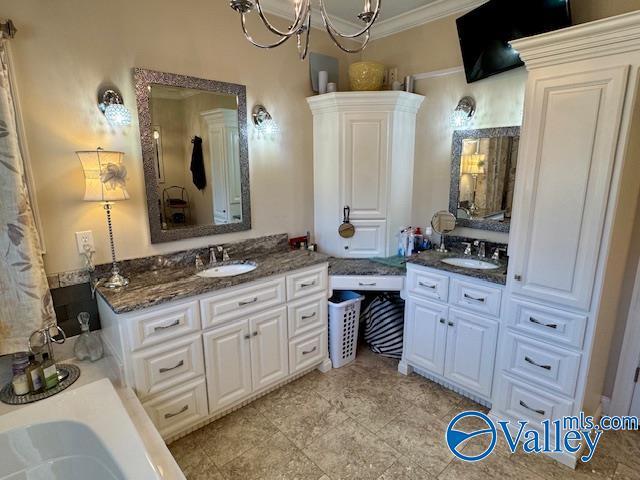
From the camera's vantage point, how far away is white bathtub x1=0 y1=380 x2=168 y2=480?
147cm

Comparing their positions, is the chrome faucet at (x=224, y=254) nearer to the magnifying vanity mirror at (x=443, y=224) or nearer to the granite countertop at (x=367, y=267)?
the granite countertop at (x=367, y=267)

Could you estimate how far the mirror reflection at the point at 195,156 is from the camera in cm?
222

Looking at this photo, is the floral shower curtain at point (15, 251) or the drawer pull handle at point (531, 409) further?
the drawer pull handle at point (531, 409)

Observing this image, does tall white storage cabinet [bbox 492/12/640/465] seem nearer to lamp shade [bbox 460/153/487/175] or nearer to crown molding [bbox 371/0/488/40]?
lamp shade [bbox 460/153/487/175]

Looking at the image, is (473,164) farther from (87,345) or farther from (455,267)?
(87,345)

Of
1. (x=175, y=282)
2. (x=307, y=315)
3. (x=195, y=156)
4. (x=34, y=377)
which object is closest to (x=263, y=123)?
(x=195, y=156)

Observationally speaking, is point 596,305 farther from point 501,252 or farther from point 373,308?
point 373,308

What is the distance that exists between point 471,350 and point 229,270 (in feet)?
5.50

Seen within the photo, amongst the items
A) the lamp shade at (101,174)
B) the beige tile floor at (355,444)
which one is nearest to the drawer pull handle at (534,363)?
the beige tile floor at (355,444)

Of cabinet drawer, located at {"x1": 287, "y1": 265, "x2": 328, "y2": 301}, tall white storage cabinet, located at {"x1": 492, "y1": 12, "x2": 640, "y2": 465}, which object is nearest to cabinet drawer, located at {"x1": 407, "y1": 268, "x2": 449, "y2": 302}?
tall white storage cabinet, located at {"x1": 492, "y1": 12, "x2": 640, "y2": 465}

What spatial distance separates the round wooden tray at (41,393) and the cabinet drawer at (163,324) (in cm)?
39

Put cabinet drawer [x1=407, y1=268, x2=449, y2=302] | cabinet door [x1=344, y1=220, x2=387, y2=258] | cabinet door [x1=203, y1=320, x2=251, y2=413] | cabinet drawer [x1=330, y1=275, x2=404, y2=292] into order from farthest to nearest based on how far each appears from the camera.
→ cabinet door [x1=344, y1=220, x2=387, y2=258]
cabinet drawer [x1=330, y1=275, x2=404, y2=292]
cabinet drawer [x1=407, y1=268, x2=449, y2=302]
cabinet door [x1=203, y1=320, x2=251, y2=413]

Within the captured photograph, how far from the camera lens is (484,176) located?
8.51 feet

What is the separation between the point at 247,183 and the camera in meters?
2.63
